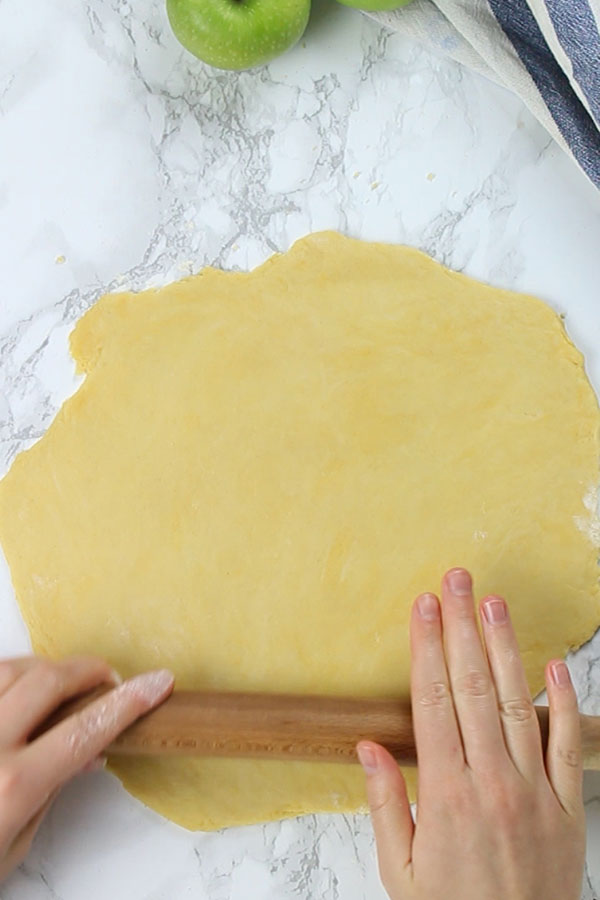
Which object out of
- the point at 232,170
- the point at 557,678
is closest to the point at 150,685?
the point at 557,678

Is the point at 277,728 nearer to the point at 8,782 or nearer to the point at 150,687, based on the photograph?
the point at 150,687

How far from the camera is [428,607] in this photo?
0.88 meters

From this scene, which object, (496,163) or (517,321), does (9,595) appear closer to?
(517,321)

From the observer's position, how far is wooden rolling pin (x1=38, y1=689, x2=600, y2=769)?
825mm

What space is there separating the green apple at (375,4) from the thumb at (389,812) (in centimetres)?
74

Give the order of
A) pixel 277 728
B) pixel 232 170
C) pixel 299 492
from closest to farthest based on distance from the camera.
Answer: pixel 277 728 → pixel 299 492 → pixel 232 170

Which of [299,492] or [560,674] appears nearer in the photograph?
[560,674]

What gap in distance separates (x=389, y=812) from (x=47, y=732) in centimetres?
31

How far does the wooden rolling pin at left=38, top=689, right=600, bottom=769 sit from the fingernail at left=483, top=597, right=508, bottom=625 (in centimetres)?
10

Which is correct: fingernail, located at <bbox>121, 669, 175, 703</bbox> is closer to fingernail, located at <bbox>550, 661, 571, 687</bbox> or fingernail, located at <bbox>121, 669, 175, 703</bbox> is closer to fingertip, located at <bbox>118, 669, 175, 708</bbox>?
fingertip, located at <bbox>118, 669, 175, 708</bbox>

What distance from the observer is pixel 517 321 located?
998mm

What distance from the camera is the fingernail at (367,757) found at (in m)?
0.82

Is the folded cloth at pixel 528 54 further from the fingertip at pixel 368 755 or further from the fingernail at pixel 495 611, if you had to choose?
the fingertip at pixel 368 755

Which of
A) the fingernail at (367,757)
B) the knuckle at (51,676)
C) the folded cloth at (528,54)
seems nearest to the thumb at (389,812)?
the fingernail at (367,757)
